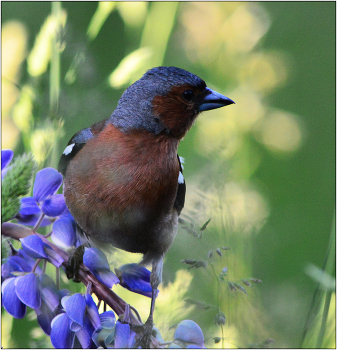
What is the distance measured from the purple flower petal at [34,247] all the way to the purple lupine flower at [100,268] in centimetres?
6

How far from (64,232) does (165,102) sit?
311mm

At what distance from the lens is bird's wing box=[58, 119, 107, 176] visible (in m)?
0.69

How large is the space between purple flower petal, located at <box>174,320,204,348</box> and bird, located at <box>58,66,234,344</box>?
0.16 feet

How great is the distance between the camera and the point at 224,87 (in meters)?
0.74

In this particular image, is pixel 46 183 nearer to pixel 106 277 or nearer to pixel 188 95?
pixel 106 277

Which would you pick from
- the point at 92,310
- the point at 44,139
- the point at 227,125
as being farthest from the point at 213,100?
the point at 92,310

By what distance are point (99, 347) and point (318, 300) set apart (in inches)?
14.8

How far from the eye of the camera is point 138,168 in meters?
0.70

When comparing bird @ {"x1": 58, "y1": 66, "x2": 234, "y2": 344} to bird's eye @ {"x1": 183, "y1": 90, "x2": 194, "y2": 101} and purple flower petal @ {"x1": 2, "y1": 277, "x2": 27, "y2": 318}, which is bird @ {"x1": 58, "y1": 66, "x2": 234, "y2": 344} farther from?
purple flower petal @ {"x1": 2, "y1": 277, "x2": 27, "y2": 318}

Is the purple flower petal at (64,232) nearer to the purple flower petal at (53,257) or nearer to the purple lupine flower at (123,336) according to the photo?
the purple flower petal at (53,257)

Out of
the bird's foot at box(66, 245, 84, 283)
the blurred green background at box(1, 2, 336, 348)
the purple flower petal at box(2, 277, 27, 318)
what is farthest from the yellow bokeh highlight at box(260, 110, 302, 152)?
the purple flower petal at box(2, 277, 27, 318)

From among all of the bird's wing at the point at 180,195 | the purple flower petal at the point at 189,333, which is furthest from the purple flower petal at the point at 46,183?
the purple flower petal at the point at 189,333

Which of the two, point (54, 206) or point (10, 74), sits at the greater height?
point (10, 74)

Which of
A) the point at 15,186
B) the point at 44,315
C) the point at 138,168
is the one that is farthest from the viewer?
the point at 138,168
